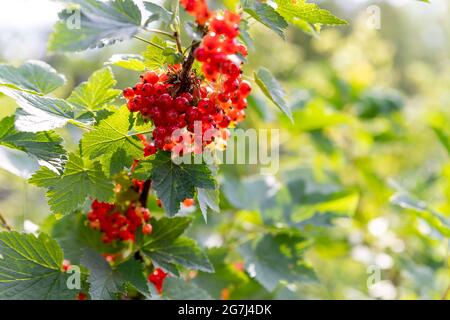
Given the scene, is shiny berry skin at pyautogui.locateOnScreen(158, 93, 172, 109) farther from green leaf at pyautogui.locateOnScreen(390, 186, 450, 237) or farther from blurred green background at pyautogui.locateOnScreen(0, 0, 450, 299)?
green leaf at pyautogui.locateOnScreen(390, 186, 450, 237)

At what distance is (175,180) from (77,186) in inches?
5.9

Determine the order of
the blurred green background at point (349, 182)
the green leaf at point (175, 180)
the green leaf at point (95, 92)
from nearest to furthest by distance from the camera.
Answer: the green leaf at point (175, 180) → the green leaf at point (95, 92) → the blurred green background at point (349, 182)

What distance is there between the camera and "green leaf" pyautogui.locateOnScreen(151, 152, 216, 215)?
26.8 inches

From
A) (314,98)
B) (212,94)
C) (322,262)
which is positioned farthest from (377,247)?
(212,94)

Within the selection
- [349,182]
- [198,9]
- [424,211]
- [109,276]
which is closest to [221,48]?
[198,9]

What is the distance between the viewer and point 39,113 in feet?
2.14

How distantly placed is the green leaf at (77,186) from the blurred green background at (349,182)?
270 millimetres

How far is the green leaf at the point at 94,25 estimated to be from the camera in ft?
1.90

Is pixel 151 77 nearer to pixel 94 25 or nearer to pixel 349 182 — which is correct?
pixel 94 25

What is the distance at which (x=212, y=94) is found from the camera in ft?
2.43

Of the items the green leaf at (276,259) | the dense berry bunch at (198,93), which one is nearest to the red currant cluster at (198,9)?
the dense berry bunch at (198,93)

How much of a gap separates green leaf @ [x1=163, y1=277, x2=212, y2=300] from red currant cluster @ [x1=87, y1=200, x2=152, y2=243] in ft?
0.38

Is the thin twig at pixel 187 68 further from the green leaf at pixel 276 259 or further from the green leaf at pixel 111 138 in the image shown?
the green leaf at pixel 276 259
